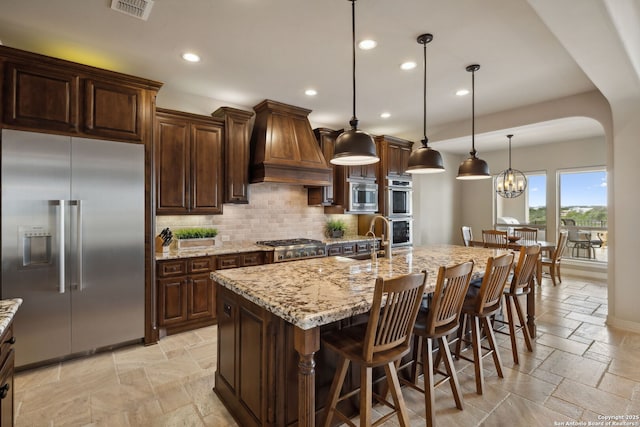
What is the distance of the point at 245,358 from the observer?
6.57 ft

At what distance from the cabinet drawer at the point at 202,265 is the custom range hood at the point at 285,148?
3.97 feet

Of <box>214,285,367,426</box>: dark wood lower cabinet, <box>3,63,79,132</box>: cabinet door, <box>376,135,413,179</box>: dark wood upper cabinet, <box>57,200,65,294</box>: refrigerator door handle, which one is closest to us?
<box>214,285,367,426</box>: dark wood lower cabinet

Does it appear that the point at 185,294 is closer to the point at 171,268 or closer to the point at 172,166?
the point at 171,268

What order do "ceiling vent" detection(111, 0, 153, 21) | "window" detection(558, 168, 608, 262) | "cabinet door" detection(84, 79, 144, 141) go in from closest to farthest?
"ceiling vent" detection(111, 0, 153, 21)
"cabinet door" detection(84, 79, 144, 141)
"window" detection(558, 168, 608, 262)

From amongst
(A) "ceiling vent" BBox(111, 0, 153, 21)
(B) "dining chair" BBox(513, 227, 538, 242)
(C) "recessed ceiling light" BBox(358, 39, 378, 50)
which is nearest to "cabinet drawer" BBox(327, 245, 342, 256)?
(C) "recessed ceiling light" BBox(358, 39, 378, 50)

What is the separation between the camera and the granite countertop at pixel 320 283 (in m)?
1.59

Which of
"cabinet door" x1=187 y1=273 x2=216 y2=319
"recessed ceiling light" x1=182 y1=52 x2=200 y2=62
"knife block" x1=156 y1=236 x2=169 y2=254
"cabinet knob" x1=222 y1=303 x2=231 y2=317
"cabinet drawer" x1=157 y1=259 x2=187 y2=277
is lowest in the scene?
"cabinet door" x1=187 y1=273 x2=216 y2=319

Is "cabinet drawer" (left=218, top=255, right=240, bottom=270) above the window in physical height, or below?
below

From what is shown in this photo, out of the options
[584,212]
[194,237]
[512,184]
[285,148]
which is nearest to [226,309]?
[194,237]

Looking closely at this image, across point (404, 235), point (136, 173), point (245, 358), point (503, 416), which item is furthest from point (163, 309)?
point (404, 235)

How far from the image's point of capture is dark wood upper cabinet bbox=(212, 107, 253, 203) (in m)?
4.14

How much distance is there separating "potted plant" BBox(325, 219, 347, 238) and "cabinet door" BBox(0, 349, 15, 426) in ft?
14.3

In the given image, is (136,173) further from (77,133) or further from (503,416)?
(503,416)

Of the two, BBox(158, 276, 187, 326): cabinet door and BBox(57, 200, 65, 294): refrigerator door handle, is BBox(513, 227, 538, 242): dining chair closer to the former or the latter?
BBox(158, 276, 187, 326): cabinet door
